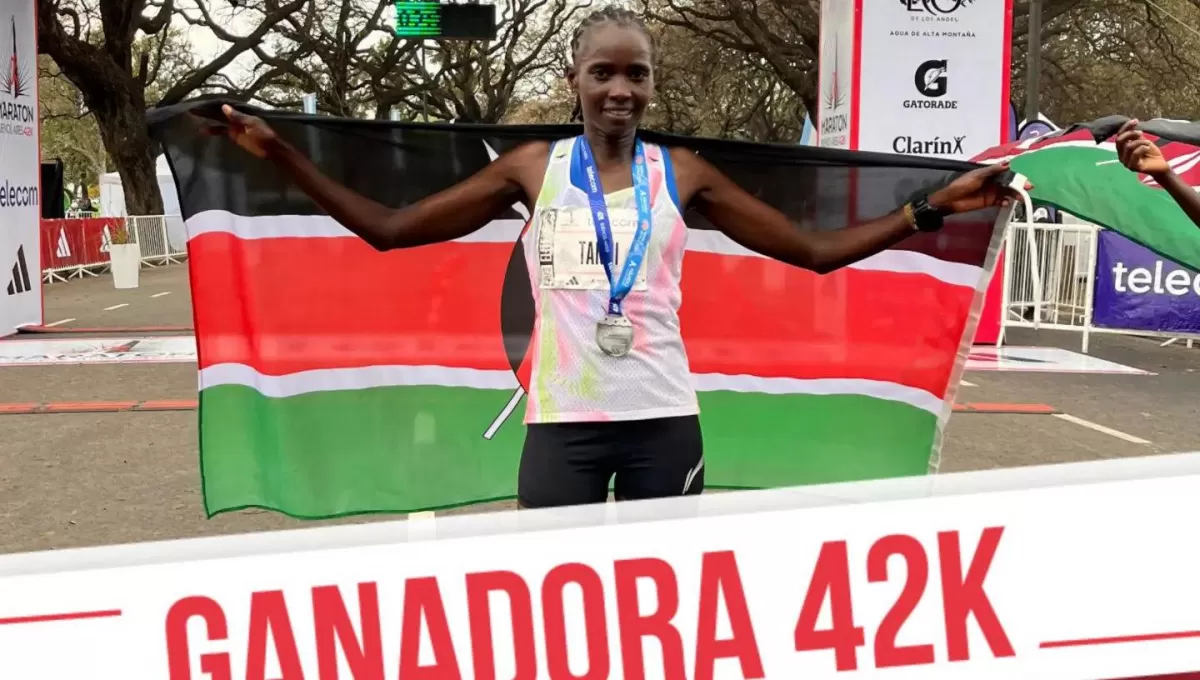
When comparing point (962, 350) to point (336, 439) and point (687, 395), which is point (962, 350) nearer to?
point (687, 395)

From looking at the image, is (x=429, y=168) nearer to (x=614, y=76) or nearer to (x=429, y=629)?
(x=614, y=76)

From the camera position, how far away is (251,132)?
120 inches

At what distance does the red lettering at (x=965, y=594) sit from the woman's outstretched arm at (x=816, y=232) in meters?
1.03

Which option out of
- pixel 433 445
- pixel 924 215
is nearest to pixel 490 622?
pixel 924 215

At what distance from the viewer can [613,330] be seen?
2.50 meters

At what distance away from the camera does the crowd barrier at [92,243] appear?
73.7 ft

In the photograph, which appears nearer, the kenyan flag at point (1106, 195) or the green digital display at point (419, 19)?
the kenyan flag at point (1106, 195)

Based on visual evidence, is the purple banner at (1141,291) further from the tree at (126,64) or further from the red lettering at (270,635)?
the tree at (126,64)

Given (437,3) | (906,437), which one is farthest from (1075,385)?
(437,3)

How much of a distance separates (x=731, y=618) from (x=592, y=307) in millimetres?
770

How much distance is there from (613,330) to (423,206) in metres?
0.69

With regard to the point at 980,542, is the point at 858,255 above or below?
above

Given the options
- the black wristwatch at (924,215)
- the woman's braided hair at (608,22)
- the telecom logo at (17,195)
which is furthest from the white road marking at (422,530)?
the telecom logo at (17,195)

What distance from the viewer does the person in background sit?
9.26 feet
